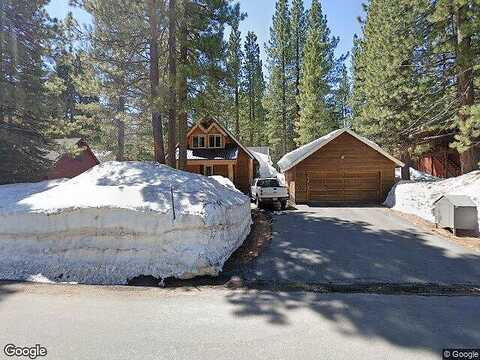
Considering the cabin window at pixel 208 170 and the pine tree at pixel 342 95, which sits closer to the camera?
the cabin window at pixel 208 170

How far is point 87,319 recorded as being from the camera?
14.6ft

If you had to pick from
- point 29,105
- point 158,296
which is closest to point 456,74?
point 158,296

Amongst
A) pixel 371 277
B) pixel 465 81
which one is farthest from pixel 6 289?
pixel 465 81

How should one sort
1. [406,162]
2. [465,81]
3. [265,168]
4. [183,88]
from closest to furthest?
[183,88] < [465,81] < [406,162] < [265,168]

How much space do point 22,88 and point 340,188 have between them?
1721cm

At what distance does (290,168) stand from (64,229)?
49.5 ft

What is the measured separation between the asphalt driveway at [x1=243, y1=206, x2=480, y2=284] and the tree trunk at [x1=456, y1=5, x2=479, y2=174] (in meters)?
4.52

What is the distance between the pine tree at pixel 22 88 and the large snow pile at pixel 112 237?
17.0 ft

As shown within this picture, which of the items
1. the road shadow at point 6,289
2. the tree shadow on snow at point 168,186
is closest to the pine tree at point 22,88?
the tree shadow on snow at point 168,186

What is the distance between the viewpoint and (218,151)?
2506cm

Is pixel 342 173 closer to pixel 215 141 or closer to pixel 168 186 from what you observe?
pixel 215 141

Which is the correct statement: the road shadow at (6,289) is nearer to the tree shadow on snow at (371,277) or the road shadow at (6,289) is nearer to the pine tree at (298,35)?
the tree shadow on snow at (371,277)

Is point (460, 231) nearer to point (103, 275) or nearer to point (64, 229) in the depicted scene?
point (103, 275)

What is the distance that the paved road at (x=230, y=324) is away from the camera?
3.65 m
